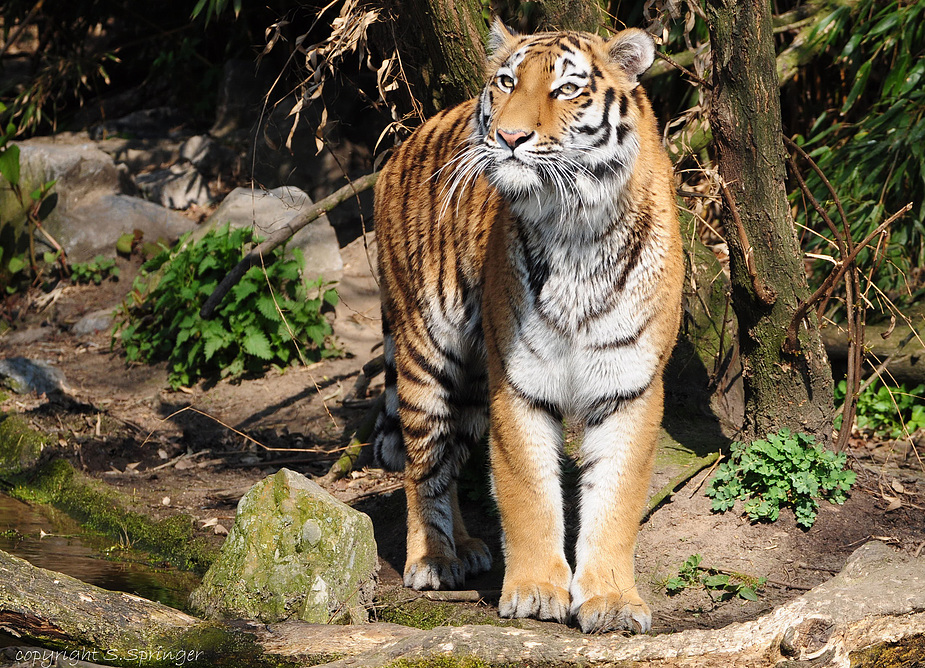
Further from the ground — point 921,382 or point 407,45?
point 407,45

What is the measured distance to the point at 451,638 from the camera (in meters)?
2.60

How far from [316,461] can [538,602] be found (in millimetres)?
2339

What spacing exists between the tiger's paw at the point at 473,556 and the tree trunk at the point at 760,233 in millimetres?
1224

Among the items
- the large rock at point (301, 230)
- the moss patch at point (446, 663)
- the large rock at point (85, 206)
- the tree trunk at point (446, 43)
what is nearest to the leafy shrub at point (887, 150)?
the tree trunk at point (446, 43)

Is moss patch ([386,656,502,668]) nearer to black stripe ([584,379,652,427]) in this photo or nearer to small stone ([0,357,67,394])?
black stripe ([584,379,652,427])

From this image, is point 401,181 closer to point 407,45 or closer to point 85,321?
point 407,45

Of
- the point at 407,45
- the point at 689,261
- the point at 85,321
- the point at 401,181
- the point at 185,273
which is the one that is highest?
the point at 407,45

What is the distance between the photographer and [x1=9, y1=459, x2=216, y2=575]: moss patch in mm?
4146

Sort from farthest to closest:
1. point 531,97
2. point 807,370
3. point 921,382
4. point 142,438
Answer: point 142,438, point 921,382, point 807,370, point 531,97

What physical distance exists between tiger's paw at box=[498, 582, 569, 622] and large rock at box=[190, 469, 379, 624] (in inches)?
21.3

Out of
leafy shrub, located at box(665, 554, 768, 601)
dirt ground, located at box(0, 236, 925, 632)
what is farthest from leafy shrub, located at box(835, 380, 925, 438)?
leafy shrub, located at box(665, 554, 768, 601)

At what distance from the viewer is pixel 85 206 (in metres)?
8.29

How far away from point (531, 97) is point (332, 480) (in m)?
2.49

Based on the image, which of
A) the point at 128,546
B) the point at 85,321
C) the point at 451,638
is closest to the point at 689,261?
the point at 451,638
